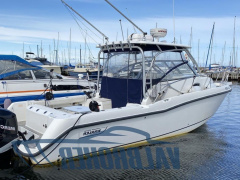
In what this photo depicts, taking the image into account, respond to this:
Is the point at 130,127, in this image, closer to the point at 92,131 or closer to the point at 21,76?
the point at 92,131

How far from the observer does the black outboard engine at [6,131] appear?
473cm

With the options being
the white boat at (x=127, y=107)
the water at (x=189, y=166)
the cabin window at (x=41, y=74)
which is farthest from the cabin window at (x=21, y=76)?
the water at (x=189, y=166)

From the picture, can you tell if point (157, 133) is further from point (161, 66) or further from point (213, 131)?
point (213, 131)

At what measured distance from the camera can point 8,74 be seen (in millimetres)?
9984

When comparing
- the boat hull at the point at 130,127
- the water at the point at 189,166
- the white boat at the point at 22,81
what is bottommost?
the water at the point at 189,166

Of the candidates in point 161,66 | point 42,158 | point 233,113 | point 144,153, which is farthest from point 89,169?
point 233,113

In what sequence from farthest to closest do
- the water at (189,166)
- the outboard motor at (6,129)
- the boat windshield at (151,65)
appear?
the boat windshield at (151,65), the water at (189,166), the outboard motor at (6,129)

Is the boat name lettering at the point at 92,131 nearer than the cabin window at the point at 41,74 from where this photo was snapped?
Yes

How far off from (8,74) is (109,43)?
196 inches

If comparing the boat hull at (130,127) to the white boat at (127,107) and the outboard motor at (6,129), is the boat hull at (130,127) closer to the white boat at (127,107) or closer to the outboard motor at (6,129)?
the white boat at (127,107)

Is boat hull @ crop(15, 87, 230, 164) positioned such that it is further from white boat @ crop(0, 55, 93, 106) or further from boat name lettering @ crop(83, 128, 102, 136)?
white boat @ crop(0, 55, 93, 106)

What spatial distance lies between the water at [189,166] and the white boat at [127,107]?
10.1 inches

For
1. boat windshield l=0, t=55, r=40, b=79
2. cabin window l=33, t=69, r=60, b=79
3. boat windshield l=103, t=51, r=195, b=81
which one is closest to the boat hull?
boat windshield l=103, t=51, r=195, b=81

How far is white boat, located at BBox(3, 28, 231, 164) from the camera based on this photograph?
5.07 m
